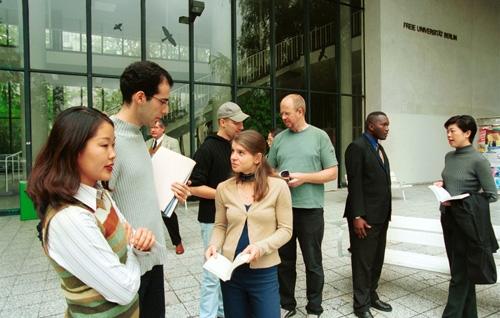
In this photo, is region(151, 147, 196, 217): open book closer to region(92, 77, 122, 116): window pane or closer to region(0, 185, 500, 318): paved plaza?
region(0, 185, 500, 318): paved plaza

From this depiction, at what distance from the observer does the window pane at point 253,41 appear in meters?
10.4

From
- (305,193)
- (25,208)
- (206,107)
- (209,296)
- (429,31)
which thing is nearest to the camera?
(209,296)

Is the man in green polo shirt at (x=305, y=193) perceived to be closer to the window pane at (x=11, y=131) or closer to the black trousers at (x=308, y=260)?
the black trousers at (x=308, y=260)

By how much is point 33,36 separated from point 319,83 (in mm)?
8252

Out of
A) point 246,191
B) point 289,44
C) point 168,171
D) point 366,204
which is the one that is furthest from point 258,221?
point 289,44

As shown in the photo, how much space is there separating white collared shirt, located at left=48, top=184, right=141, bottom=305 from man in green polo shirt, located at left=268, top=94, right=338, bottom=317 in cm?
185

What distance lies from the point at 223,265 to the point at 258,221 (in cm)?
34

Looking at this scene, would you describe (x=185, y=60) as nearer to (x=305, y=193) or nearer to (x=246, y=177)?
(x=305, y=193)

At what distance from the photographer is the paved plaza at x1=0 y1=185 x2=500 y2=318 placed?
10.5ft

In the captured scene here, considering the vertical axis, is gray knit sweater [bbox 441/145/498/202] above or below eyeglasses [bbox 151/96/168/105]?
below

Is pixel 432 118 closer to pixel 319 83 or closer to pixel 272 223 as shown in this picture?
pixel 319 83

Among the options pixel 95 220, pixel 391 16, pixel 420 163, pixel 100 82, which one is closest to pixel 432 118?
pixel 420 163

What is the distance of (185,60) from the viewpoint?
9.58 m

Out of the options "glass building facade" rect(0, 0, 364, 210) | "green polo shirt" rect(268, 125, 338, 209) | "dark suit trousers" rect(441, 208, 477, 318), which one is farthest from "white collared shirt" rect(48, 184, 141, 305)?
"glass building facade" rect(0, 0, 364, 210)
